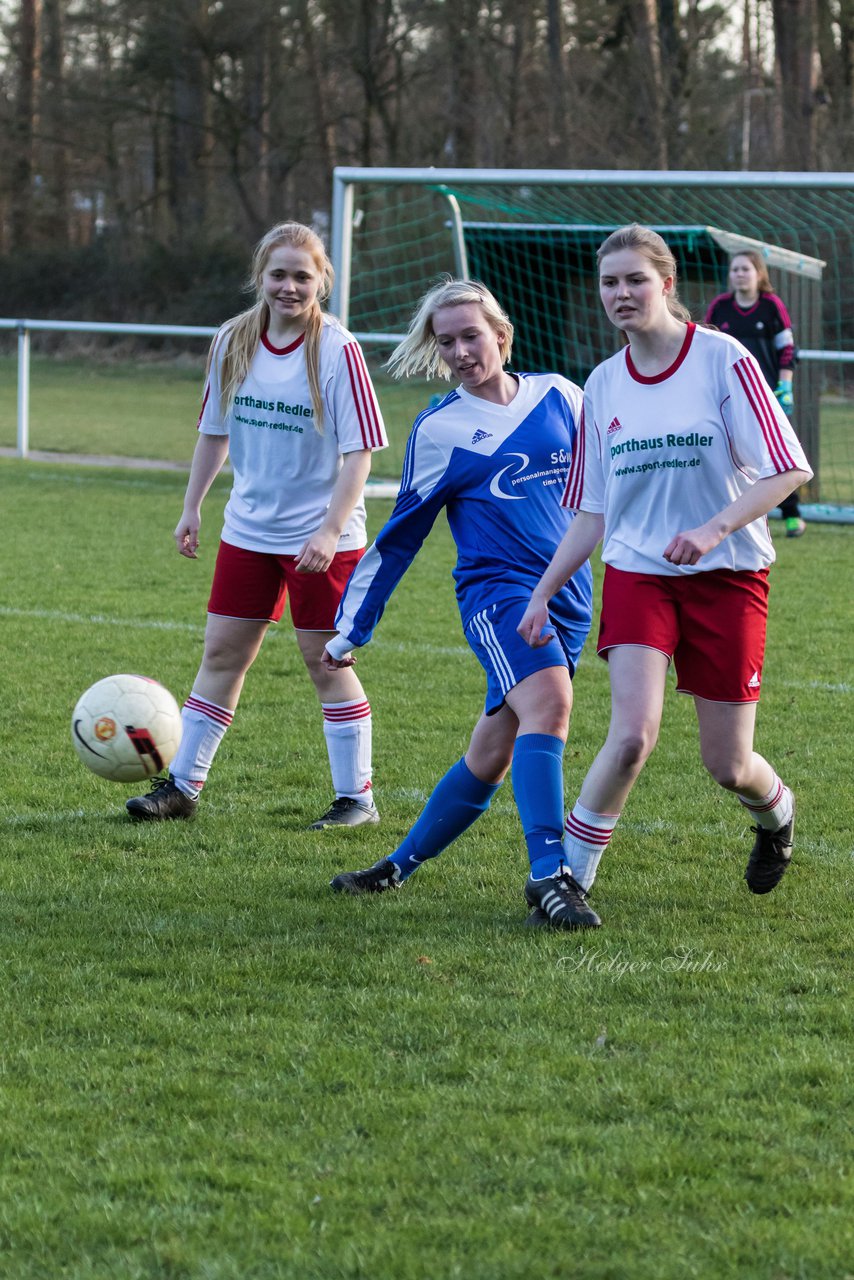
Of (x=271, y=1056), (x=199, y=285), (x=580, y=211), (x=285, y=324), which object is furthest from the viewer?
(x=199, y=285)

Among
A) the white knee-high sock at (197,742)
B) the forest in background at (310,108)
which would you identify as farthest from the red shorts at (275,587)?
the forest in background at (310,108)

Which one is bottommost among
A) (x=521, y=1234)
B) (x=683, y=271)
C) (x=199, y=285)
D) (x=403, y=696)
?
(x=521, y=1234)

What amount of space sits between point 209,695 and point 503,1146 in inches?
102

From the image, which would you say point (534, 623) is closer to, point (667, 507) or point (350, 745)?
point (667, 507)

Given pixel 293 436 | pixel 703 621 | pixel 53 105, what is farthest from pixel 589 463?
pixel 53 105

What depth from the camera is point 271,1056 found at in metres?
3.15

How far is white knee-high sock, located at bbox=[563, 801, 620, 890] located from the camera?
4004 millimetres

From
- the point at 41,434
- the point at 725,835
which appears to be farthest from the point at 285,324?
the point at 41,434

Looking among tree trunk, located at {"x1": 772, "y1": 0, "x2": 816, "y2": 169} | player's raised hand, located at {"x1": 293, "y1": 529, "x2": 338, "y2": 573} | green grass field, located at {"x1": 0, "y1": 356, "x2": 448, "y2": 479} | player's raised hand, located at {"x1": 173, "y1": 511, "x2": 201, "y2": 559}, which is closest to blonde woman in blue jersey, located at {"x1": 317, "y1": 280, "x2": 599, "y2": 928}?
player's raised hand, located at {"x1": 293, "y1": 529, "x2": 338, "y2": 573}

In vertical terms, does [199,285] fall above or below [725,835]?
above

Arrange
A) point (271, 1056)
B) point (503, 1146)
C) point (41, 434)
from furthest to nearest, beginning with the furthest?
1. point (41, 434)
2. point (271, 1056)
3. point (503, 1146)

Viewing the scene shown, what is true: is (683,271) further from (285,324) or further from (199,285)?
(199,285)

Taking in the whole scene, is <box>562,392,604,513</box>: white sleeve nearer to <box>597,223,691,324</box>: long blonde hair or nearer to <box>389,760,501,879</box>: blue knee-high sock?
<box>597,223,691,324</box>: long blonde hair

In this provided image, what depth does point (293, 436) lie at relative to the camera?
483cm
